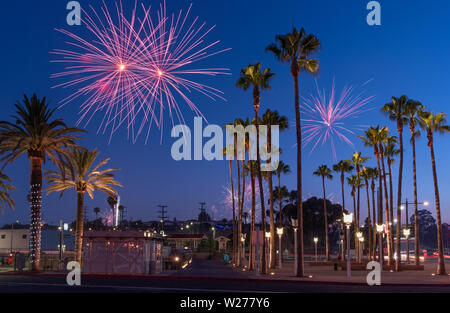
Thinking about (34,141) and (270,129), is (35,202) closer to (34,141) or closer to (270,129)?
(34,141)

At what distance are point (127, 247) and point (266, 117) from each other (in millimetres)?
21528

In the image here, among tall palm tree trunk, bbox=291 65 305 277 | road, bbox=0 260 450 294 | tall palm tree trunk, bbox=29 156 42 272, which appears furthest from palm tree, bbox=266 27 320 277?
tall palm tree trunk, bbox=29 156 42 272

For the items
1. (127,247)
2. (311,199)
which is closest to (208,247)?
(311,199)

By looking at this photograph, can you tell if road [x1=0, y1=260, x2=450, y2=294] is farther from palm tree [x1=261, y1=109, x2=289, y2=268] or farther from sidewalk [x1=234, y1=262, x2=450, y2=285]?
palm tree [x1=261, y1=109, x2=289, y2=268]

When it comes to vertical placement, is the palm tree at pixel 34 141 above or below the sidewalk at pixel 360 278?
above

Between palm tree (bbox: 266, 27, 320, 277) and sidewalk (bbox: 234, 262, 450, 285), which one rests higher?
palm tree (bbox: 266, 27, 320, 277)

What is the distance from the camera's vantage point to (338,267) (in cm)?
5262

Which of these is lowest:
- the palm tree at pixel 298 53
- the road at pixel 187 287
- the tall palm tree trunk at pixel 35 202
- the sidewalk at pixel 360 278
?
the sidewalk at pixel 360 278

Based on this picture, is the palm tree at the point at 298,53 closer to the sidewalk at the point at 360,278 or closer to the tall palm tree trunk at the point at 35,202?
the sidewalk at the point at 360,278

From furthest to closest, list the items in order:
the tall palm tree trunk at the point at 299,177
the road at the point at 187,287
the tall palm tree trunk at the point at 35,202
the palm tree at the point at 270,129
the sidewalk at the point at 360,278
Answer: the palm tree at the point at 270,129
the tall palm tree trunk at the point at 35,202
the tall palm tree trunk at the point at 299,177
the sidewalk at the point at 360,278
the road at the point at 187,287

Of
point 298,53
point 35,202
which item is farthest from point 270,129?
point 35,202

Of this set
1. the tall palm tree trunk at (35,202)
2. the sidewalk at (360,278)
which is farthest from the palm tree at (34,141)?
the sidewalk at (360,278)

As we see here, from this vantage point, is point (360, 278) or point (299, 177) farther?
point (299, 177)
